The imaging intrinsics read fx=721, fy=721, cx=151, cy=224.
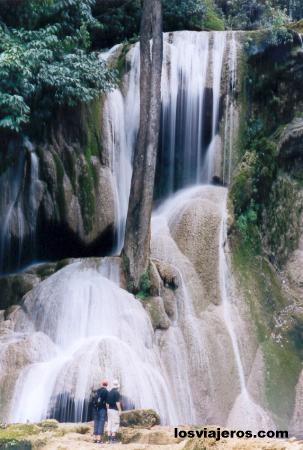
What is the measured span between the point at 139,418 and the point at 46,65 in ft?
27.5

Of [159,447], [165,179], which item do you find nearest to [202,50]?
[165,179]

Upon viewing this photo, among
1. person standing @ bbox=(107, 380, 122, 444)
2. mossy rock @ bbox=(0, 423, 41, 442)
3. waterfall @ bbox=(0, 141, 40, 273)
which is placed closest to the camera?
mossy rock @ bbox=(0, 423, 41, 442)

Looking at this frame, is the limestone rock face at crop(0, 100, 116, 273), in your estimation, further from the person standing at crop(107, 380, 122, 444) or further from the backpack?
the person standing at crop(107, 380, 122, 444)

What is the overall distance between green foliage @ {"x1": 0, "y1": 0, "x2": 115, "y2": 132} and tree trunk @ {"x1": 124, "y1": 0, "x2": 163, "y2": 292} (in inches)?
53.3

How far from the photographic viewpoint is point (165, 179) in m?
18.2

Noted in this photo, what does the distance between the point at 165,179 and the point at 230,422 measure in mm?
6736

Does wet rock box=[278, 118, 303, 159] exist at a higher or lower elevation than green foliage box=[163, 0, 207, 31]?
lower

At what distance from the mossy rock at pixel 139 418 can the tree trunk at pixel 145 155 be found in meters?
4.49

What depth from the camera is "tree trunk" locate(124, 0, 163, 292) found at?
15055 mm

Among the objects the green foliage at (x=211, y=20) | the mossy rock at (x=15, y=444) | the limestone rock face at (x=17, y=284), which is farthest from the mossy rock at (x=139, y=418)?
the green foliage at (x=211, y=20)

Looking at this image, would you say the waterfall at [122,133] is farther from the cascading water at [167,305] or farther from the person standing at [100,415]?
the person standing at [100,415]

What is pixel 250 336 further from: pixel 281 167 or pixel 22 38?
pixel 22 38

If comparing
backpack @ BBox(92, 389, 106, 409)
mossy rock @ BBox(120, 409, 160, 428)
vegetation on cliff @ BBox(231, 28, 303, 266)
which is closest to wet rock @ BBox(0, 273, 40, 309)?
vegetation on cliff @ BBox(231, 28, 303, 266)

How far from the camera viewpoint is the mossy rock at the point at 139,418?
10.4m
